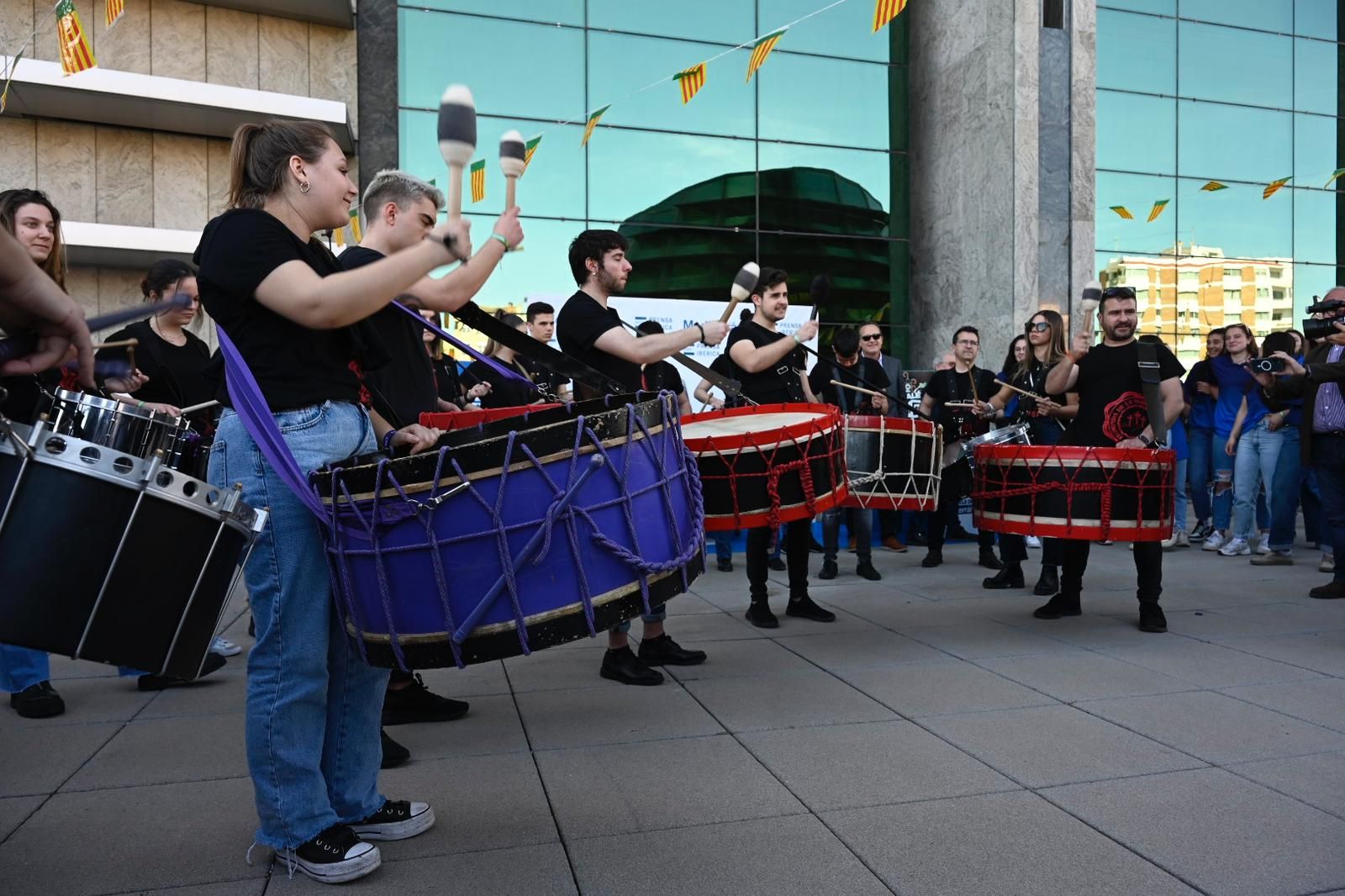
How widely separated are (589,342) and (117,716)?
8.21ft

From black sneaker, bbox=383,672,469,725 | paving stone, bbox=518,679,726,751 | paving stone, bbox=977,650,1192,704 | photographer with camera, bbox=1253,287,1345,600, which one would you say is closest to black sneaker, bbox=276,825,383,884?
paving stone, bbox=518,679,726,751

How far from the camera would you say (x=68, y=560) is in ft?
6.61

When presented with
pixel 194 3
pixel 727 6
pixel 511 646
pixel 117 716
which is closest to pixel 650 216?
pixel 727 6

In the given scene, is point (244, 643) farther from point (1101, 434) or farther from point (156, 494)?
point (1101, 434)

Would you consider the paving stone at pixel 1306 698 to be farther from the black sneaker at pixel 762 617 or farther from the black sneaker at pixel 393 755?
the black sneaker at pixel 393 755

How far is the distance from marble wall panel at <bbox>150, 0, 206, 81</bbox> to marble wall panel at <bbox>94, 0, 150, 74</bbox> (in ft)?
0.29

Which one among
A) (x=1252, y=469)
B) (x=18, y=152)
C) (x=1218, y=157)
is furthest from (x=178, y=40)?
(x=1218, y=157)

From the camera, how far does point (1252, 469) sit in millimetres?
8422

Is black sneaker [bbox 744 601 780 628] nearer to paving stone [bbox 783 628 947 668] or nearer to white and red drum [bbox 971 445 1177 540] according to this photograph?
paving stone [bbox 783 628 947 668]

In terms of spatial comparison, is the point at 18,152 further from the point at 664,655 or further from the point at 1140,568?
the point at 1140,568

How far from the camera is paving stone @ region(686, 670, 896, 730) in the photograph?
12.6ft

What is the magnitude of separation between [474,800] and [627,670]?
147 centimetres

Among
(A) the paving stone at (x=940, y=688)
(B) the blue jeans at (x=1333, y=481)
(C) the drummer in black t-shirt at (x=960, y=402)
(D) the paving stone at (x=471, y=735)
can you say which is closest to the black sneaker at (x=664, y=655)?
(A) the paving stone at (x=940, y=688)

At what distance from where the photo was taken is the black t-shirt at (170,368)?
15.1 ft
